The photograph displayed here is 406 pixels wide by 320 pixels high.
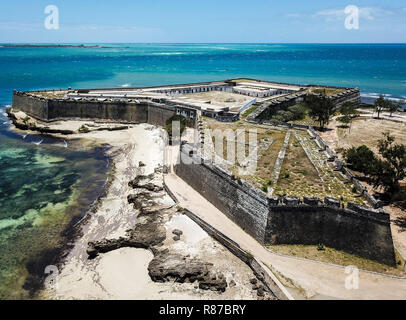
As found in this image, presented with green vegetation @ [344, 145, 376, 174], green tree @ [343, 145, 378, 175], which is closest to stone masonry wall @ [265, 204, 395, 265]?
green tree @ [343, 145, 378, 175]

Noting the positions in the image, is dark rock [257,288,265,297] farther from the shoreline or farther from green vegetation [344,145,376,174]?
green vegetation [344,145,376,174]

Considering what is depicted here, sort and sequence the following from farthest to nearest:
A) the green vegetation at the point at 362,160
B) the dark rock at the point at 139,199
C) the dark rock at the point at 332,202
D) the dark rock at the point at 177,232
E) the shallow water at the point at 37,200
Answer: the green vegetation at the point at 362,160
the dark rock at the point at 139,199
the dark rock at the point at 177,232
the shallow water at the point at 37,200
the dark rock at the point at 332,202

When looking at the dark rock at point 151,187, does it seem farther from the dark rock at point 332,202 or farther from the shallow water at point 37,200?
the dark rock at point 332,202

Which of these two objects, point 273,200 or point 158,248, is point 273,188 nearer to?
point 273,200

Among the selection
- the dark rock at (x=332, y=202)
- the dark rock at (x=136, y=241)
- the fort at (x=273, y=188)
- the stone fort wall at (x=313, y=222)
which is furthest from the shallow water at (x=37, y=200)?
the dark rock at (x=332, y=202)

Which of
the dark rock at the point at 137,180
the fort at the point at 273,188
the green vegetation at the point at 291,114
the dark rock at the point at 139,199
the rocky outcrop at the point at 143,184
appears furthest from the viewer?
the green vegetation at the point at 291,114

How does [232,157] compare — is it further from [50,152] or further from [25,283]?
[50,152]

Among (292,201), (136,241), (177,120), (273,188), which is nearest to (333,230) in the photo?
(292,201)
